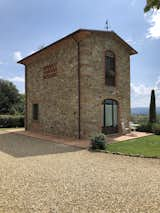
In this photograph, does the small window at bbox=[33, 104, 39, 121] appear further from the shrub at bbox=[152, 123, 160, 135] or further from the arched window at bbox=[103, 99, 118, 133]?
the shrub at bbox=[152, 123, 160, 135]

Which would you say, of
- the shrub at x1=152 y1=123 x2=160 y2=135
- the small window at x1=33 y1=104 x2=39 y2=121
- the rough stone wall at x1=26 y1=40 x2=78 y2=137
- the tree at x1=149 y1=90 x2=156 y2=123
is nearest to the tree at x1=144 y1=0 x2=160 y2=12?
the rough stone wall at x1=26 y1=40 x2=78 y2=137

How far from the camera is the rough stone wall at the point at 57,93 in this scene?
38.4 feet

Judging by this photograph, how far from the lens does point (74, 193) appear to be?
158 inches

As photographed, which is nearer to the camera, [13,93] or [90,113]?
[90,113]

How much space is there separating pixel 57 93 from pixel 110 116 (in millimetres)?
4278

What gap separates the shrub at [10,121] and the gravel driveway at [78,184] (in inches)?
503

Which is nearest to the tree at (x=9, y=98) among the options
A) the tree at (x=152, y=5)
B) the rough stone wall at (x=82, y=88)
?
the rough stone wall at (x=82, y=88)

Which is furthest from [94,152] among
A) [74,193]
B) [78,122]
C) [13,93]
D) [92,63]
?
[13,93]

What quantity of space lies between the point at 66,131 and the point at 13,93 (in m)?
21.5

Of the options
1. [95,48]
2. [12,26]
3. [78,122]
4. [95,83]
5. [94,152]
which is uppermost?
[12,26]

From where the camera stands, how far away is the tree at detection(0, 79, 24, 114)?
94.3 ft

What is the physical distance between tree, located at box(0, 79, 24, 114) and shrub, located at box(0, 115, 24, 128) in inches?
338

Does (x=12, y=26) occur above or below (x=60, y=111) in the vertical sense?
above

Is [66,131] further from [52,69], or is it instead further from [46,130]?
[52,69]
